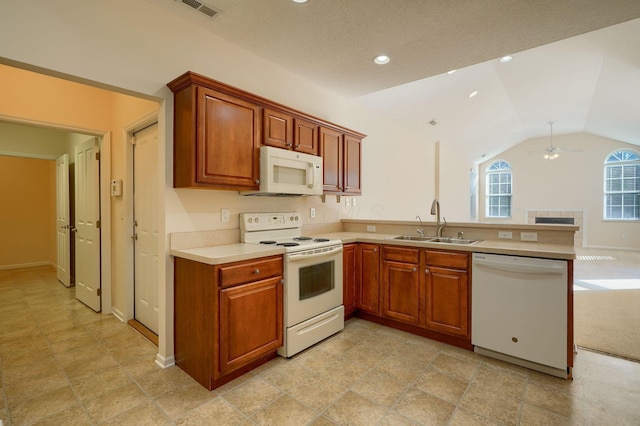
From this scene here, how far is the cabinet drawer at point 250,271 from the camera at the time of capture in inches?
79.7

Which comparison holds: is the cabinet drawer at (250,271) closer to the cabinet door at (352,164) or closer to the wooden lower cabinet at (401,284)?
the wooden lower cabinet at (401,284)

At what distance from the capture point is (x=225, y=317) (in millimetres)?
2023

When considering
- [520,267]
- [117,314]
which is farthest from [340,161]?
[117,314]

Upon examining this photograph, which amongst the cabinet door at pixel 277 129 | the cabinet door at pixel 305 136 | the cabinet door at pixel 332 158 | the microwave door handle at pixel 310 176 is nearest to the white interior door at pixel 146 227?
the cabinet door at pixel 277 129

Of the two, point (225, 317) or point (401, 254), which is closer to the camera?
point (225, 317)

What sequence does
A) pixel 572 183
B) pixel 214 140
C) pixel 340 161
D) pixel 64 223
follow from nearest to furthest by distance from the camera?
pixel 214 140 < pixel 340 161 < pixel 64 223 < pixel 572 183

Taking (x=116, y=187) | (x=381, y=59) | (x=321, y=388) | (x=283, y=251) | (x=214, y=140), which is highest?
(x=381, y=59)

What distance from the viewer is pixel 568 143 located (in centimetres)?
936

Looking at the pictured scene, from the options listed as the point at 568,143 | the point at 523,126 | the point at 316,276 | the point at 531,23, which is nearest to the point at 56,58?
the point at 316,276

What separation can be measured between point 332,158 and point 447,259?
162cm

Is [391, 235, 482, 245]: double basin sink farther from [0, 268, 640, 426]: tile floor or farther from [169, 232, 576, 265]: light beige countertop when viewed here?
[0, 268, 640, 426]: tile floor

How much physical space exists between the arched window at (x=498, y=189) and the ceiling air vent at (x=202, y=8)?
438 inches

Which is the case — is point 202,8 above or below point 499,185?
above

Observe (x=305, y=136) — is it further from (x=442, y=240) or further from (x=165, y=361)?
(x=165, y=361)
